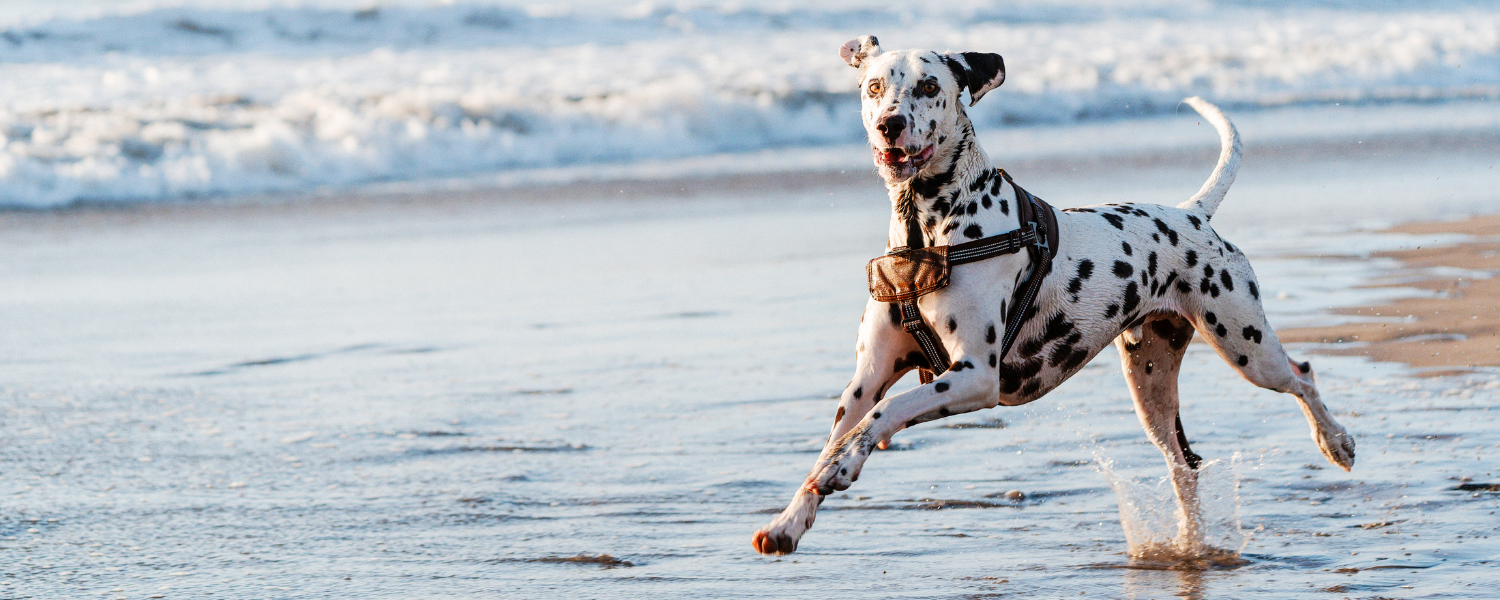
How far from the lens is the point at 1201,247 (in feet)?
15.3

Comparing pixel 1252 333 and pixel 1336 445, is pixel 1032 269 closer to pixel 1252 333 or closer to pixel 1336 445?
pixel 1252 333

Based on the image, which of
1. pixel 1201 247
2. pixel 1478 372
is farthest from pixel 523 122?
pixel 1201 247

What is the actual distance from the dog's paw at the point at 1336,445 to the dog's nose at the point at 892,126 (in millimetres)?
1919

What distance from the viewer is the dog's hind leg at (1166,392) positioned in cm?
496

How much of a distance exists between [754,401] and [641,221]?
253 inches

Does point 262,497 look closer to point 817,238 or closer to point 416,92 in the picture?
point 817,238

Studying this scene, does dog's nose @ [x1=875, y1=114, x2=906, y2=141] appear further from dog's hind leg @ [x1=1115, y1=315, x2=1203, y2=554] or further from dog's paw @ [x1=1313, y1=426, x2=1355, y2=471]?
dog's paw @ [x1=1313, y1=426, x2=1355, y2=471]

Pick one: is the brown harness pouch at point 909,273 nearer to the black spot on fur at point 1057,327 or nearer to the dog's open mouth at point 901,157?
the dog's open mouth at point 901,157

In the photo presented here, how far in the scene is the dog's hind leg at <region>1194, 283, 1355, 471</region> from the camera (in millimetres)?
4703

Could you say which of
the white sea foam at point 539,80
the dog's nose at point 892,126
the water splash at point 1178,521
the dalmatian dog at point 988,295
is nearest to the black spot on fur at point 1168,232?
the dalmatian dog at point 988,295

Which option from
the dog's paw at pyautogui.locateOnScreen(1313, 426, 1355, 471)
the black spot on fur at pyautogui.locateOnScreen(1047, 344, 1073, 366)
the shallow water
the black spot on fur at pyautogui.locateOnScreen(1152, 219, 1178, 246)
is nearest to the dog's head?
the black spot on fur at pyautogui.locateOnScreen(1047, 344, 1073, 366)

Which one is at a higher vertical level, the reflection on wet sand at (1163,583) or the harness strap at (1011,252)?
the harness strap at (1011,252)

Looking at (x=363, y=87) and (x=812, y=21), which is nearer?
(x=363, y=87)

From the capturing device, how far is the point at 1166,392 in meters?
5.08
